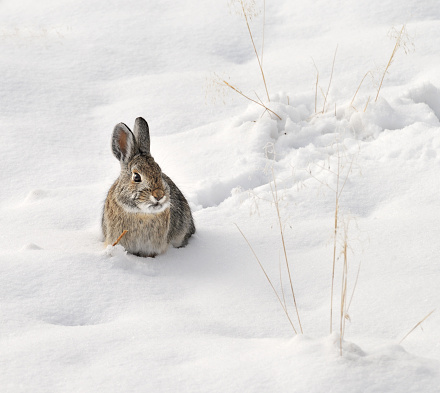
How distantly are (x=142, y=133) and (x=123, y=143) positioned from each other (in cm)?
15

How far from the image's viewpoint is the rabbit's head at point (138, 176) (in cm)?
424

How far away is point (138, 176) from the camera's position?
4.32 m

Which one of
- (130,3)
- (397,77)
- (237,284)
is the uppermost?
(130,3)

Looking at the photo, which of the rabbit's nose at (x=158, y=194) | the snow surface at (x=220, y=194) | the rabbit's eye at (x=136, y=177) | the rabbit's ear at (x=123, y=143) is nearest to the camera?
the snow surface at (x=220, y=194)

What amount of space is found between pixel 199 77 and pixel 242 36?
128 cm

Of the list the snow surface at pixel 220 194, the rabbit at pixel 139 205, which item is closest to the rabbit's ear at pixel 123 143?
the rabbit at pixel 139 205

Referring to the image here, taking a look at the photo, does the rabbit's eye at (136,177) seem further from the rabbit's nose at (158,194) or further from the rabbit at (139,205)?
the rabbit's nose at (158,194)

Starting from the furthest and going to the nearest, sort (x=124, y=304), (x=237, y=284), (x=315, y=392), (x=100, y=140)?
(x=100, y=140) → (x=237, y=284) → (x=124, y=304) → (x=315, y=392)

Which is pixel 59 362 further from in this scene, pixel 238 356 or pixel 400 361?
pixel 400 361

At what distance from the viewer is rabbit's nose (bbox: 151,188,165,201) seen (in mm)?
4207

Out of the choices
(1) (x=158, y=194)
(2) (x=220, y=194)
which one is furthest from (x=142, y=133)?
(2) (x=220, y=194)

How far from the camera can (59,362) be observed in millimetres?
2967

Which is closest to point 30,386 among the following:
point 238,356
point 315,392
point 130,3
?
point 238,356

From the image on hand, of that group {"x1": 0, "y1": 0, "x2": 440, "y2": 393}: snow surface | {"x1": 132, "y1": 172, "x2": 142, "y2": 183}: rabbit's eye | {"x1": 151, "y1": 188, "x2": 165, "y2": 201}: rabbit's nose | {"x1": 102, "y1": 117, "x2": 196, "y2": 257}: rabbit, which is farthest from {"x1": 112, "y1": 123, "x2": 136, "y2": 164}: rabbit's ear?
{"x1": 0, "y1": 0, "x2": 440, "y2": 393}: snow surface
